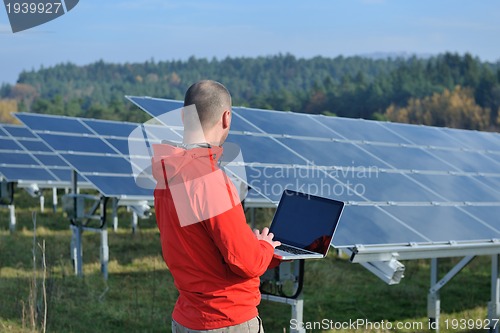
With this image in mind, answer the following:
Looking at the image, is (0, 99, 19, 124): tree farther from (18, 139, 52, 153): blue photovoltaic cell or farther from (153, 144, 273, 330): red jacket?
(153, 144, 273, 330): red jacket

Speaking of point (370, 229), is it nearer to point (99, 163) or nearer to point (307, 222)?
point (307, 222)

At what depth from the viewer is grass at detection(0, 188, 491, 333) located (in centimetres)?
986

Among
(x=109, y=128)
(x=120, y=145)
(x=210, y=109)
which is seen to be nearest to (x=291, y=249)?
(x=210, y=109)

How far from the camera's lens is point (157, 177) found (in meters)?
3.84

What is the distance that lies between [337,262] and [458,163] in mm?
4896

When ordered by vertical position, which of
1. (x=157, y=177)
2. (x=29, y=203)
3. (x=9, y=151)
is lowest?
(x=29, y=203)

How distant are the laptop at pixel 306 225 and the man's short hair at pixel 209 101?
1545 millimetres

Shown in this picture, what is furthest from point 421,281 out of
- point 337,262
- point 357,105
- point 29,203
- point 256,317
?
point 357,105

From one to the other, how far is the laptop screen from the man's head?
→ 60.7 inches

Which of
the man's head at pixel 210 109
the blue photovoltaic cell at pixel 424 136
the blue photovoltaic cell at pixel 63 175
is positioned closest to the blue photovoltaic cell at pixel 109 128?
the blue photovoltaic cell at pixel 63 175

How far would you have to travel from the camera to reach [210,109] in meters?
3.72

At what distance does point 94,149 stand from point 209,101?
10.5 m

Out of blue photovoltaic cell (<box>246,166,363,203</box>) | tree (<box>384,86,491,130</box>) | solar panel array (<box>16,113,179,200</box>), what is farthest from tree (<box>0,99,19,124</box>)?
blue photovoltaic cell (<box>246,166,363,203</box>)

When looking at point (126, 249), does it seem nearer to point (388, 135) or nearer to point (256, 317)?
point (388, 135)
